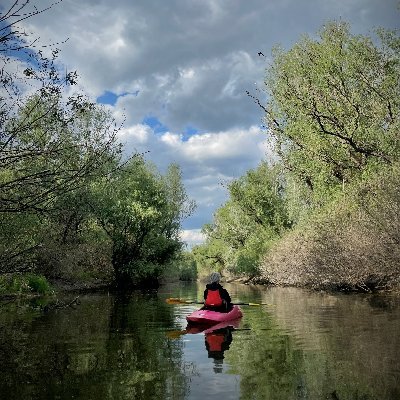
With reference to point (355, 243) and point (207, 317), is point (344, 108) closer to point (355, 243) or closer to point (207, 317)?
point (355, 243)

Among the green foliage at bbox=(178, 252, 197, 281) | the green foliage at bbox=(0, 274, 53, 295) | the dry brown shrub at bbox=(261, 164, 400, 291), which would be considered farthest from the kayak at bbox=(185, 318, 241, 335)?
the green foliage at bbox=(178, 252, 197, 281)

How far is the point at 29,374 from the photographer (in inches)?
313

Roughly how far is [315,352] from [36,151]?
656 centimetres

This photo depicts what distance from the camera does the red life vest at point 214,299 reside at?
14.6 m

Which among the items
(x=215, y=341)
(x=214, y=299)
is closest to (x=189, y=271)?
(x=214, y=299)

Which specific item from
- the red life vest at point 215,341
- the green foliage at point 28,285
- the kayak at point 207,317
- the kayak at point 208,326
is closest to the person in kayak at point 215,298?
the kayak at point 207,317

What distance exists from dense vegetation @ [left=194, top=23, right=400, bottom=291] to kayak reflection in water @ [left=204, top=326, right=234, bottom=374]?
425 inches

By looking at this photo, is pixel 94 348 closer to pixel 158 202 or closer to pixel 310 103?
pixel 310 103

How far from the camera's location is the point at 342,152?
2597 cm

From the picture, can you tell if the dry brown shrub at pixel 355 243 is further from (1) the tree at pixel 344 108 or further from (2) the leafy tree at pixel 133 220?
(2) the leafy tree at pixel 133 220

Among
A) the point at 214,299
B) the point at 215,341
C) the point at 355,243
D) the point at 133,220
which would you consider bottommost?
the point at 215,341

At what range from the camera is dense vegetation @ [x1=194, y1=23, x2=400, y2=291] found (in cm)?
2256

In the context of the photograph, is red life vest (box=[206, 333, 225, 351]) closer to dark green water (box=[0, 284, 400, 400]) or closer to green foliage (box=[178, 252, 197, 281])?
dark green water (box=[0, 284, 400, 400])

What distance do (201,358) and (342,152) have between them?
62.7ft
